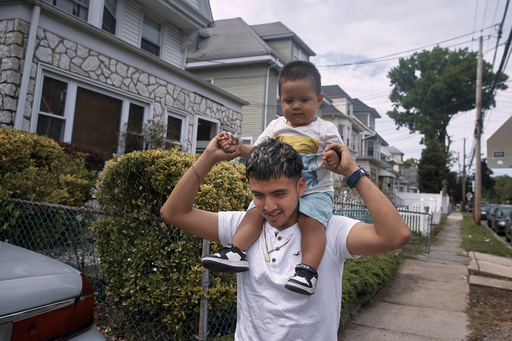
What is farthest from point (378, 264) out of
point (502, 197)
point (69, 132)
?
point (502, 197)

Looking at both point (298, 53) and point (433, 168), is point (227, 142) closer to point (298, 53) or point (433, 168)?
point (298, 53)

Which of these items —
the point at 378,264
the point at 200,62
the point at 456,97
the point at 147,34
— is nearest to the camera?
the point at 378,264

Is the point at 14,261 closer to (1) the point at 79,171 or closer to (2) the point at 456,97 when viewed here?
(1) the point at 79,171

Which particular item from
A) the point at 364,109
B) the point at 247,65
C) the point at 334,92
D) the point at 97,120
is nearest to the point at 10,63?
the point at 97,120

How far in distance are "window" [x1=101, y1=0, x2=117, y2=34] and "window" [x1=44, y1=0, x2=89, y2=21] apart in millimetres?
554

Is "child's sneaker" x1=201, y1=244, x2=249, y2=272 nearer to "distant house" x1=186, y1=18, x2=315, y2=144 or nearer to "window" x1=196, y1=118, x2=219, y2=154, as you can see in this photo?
"window" x1=196, y1=118, x2=219, y2=154

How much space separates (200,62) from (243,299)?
18.7m

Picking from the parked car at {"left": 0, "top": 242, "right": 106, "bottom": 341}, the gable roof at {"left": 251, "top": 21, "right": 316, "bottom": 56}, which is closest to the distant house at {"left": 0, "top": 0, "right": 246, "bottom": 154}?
the parked car at {"left": 0, "top": 242, "right": 106, "bottom": 341}

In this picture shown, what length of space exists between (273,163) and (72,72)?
763cm

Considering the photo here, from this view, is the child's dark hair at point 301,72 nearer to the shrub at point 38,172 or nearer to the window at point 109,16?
the shrub at point 38,172

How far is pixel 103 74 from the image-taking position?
8234mm

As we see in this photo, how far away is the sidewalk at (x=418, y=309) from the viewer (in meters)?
4.15

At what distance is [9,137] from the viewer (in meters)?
4.32

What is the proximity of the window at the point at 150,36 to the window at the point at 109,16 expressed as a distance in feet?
3.78
